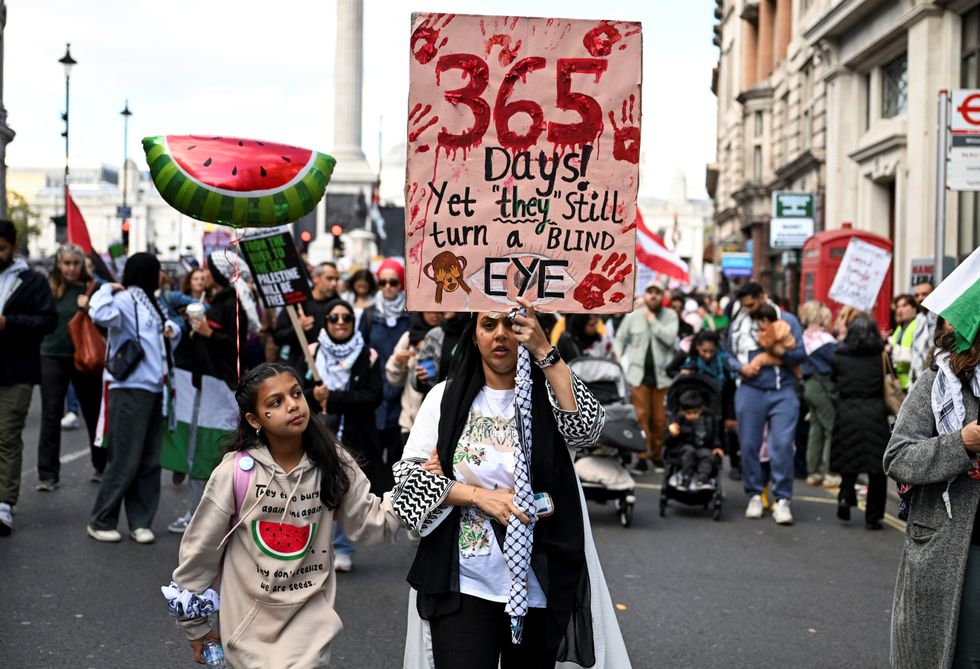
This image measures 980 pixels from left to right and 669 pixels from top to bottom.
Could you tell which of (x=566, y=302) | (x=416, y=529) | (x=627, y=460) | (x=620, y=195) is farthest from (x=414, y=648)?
(x=627, y=460)

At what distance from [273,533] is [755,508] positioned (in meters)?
7.27

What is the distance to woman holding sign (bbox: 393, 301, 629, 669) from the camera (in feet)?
13.4

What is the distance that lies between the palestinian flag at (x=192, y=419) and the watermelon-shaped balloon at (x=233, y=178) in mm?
3786

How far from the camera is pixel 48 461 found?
441 inches

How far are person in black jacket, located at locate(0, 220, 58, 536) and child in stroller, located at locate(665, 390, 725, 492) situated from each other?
4890 mm

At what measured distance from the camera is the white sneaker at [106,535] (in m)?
9.05

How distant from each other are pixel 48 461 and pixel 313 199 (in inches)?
248

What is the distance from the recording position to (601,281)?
4.39 meters

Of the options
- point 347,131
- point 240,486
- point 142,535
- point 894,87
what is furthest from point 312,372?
point 347,131

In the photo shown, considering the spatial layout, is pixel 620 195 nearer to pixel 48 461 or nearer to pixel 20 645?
pixel 20 645

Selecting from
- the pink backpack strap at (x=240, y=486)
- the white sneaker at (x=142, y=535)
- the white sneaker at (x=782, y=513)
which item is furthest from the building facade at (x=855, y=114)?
the pink backpack strap at (x=240, y=486)

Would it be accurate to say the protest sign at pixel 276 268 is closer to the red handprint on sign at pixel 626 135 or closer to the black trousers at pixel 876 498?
the red handprint on sign at pixel 626 135

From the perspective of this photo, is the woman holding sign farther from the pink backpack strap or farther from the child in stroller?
the child in stroller

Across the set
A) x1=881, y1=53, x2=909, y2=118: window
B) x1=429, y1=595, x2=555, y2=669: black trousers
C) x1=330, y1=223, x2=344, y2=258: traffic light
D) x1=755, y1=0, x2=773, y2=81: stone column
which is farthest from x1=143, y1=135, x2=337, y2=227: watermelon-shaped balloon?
x1=755, y1=0, x2=773, y2=81: stone column
